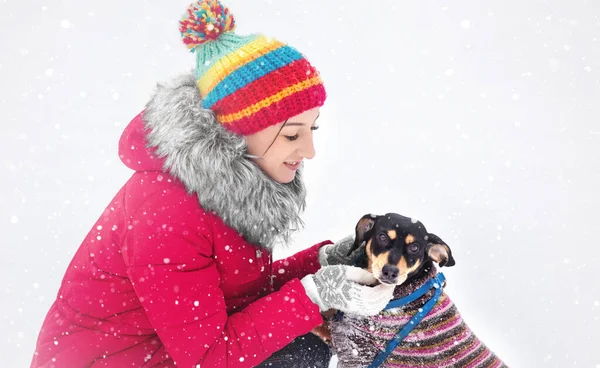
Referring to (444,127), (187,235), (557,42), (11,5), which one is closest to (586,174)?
(444,127)

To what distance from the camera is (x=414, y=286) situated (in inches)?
111

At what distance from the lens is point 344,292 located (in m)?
2.66

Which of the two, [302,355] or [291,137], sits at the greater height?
[291,137]

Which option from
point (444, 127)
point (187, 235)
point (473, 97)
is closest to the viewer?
point (187, 235)

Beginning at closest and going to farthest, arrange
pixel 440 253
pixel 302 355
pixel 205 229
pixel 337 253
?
pixel 205 229 < pixel 440 253 < pixel 302 355 < pixel 337 253

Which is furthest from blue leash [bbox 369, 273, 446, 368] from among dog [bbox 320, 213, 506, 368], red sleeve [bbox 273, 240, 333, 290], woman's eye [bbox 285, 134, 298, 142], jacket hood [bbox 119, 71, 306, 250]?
woman's eye [bbox 285, 134, 298, 142]

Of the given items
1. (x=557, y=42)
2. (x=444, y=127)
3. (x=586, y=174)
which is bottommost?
(x=586, y=174)

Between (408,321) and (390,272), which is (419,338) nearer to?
(408,321)

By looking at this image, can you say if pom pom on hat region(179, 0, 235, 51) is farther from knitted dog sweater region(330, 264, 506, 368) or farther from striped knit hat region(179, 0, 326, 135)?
knitted dog sweater region(330, 264, 506, 368)

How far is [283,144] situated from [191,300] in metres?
0.83

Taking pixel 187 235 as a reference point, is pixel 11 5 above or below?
above

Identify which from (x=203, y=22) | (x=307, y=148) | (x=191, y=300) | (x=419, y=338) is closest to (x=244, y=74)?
(x=203, y=22)

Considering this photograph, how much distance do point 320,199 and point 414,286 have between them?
2.64 m

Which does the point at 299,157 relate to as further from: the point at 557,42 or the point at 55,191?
the point at 557,42
